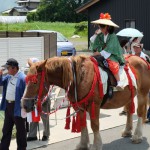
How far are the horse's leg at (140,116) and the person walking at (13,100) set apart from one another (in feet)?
7.32

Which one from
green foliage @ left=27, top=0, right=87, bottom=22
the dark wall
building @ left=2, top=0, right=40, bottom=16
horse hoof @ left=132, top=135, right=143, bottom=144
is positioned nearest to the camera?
horse hoof @ left=132, top=135, right=143, bottom=144

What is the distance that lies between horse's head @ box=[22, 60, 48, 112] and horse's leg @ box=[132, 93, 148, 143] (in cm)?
238

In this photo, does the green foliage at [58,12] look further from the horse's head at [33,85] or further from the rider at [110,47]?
the horse's head at [33,85]

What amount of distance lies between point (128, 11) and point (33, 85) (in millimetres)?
21547

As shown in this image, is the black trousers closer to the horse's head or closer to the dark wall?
the horse's head

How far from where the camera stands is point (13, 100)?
18.3 ft

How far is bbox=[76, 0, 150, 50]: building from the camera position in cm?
2467

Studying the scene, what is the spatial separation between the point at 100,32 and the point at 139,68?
1.19 metres

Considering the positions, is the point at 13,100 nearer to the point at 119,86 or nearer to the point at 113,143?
the point at 119,86

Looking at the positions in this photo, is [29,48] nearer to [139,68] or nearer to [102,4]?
[139,68]

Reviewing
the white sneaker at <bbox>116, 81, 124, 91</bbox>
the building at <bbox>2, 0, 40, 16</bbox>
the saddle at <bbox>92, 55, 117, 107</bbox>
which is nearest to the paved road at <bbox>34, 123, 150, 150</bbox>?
the saddle at <bbox>92, 55, 117, 107</bbox>

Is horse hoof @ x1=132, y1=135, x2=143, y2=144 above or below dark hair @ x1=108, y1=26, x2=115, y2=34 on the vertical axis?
below

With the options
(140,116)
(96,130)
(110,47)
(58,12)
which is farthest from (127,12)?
(58,12)

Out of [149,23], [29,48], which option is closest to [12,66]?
[29,48]
